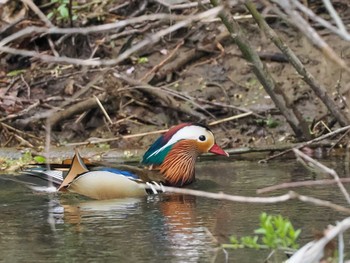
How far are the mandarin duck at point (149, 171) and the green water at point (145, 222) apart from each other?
0.15 metres

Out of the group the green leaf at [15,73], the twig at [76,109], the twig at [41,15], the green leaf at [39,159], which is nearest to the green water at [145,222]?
the green leaf at [39,159]

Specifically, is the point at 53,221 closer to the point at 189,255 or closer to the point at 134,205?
the point at 134,205

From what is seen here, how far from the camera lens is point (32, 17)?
12.7 meters

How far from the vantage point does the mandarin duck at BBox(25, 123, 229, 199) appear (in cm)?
745

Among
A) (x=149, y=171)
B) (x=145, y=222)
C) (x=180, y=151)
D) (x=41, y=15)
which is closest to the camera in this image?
(x=41, y=15)

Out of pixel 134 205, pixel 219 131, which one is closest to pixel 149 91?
pixel 219 131

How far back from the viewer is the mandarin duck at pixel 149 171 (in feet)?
24.4

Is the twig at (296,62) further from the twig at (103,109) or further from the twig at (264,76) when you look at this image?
the twig at (103,109)

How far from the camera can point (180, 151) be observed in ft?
27.5

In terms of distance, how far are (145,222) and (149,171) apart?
6.56ft

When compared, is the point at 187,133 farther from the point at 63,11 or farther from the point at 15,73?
the point at 63,11

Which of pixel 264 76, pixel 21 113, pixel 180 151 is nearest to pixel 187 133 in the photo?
pixel 180 151

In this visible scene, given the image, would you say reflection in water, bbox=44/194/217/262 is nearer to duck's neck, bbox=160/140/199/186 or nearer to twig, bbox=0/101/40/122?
duck's neck, bbox=160/140/199/186

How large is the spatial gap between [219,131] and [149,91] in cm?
102
